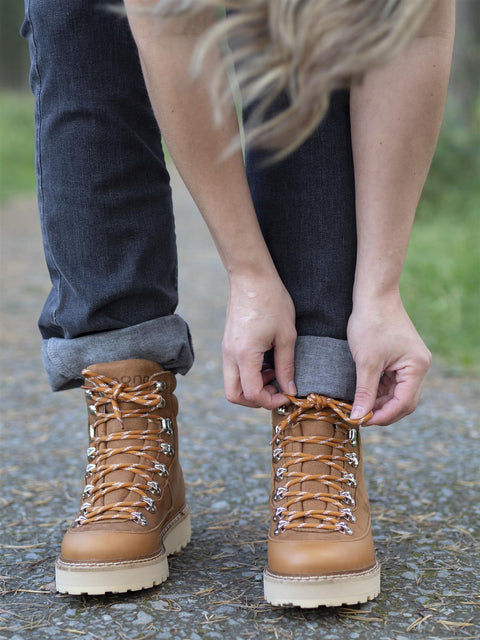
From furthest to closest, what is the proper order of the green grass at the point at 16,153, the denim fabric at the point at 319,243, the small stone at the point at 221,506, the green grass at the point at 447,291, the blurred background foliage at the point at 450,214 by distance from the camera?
the green grass at the point at 16,153 < the blurred background foliage at the point at 450,214 < the green grass at the point at 447,291 < the small stone at the point at 221,506 < the denim fabric at the point at 319,243

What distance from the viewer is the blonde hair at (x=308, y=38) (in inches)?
33.9

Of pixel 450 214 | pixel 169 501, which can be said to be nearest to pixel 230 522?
pixel 169 501

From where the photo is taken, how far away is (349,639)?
1.04m

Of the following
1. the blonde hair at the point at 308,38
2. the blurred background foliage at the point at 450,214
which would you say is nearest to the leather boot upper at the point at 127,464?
the blonde hair at the point at 308,38

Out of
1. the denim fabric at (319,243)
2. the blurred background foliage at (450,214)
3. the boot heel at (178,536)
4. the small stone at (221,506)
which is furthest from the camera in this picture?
the blurred background foliage at (450,214)

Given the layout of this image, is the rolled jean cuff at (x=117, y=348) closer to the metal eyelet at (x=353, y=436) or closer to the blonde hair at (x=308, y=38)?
Answer: the metal eyelet at (x=353, y=436)

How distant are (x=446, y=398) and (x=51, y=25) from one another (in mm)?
1629

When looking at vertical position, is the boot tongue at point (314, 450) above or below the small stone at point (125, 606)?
above

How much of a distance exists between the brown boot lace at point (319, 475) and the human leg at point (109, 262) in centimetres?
20

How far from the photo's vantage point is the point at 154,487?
1232mm

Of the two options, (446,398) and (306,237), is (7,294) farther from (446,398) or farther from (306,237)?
(306,237)

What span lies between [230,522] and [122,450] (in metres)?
0.35

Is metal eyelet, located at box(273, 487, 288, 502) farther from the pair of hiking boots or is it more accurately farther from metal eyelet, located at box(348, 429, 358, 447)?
metal eyelet, located at box(348, 429, 358, 447)

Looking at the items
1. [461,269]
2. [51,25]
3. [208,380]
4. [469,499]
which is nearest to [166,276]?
[51,25]
